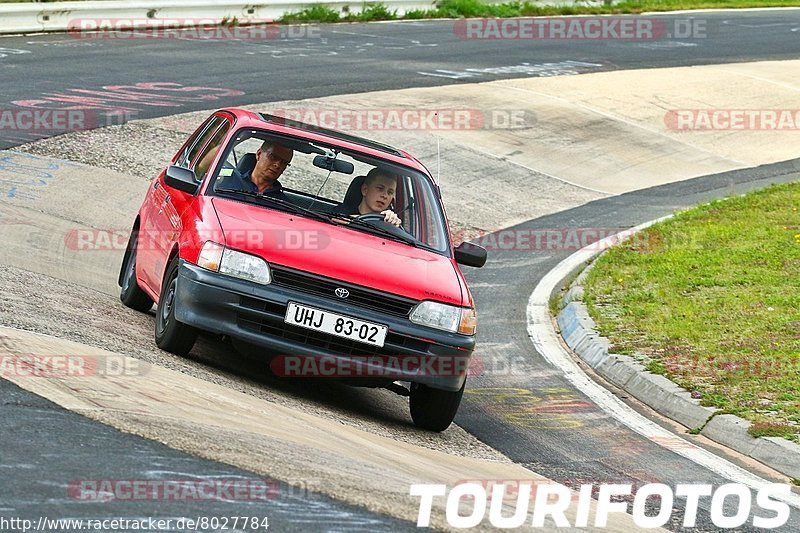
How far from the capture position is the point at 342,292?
7648 mm

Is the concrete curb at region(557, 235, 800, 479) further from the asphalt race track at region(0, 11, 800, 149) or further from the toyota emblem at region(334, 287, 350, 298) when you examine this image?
the asphalt race track at region(0, 11, 800, 149)

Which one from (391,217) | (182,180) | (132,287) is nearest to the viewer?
(182,180)

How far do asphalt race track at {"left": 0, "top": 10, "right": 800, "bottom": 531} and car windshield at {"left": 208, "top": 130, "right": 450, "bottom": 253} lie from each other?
3.84ft

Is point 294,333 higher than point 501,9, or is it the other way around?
point 501,9

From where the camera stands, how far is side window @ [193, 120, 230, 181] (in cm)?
905

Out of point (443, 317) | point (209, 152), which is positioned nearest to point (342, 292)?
point (443, 317)

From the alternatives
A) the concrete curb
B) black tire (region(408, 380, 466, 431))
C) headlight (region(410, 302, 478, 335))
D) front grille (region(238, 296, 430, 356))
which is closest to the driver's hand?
headlight (region(410, 302, 478, 335))

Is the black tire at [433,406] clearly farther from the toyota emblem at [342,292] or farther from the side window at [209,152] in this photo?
the side window at [209,152]

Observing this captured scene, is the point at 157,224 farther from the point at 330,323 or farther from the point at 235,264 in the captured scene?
the point at 330,323

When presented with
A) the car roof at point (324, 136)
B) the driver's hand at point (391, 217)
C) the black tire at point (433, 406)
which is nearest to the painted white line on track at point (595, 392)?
the black tire at point (433, 406)

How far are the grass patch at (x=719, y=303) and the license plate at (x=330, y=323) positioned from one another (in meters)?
2.69

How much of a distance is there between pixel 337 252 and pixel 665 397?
9.80ft

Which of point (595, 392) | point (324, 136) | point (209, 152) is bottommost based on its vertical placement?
point (595, 392)

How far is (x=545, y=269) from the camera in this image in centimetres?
1471
